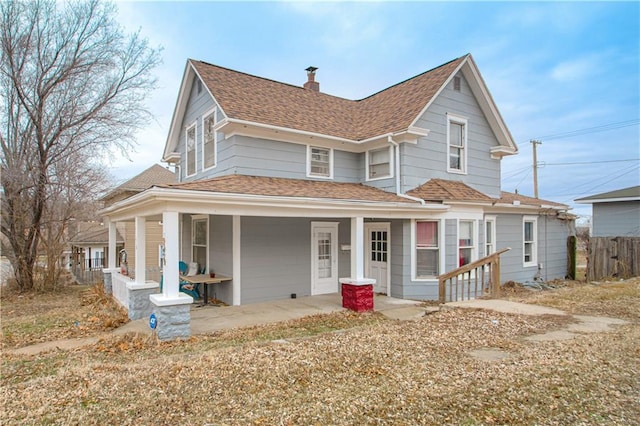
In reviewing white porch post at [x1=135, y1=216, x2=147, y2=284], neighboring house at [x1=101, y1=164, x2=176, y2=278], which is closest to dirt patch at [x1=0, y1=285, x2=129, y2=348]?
white porch post at [x1=135, y1=216, x2=147, y2=284]

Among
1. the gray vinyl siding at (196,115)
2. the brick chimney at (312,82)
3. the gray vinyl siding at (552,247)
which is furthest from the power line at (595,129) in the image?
the gray vinyl siding at (196,115)

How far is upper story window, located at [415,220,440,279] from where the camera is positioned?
1107 cm

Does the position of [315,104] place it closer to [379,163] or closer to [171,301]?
[379,163]

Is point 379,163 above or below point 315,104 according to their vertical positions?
below

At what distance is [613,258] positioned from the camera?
15211mm

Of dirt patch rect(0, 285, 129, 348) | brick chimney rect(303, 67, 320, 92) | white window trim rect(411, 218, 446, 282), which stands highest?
brick chimney rect(303, 67, 320, 92)

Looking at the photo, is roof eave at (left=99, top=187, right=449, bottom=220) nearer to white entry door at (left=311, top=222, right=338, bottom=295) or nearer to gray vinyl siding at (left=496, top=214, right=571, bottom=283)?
white entry door at (left=311, top=222, right=338, bottom=295)

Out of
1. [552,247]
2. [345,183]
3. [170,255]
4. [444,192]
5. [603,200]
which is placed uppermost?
[345,183]

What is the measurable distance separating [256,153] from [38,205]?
9.50 m

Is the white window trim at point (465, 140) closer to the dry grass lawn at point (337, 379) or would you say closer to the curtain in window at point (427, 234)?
the curtain in window at point (427, 234)

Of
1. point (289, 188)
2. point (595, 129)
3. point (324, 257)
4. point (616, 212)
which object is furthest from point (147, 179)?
point (595, 129)

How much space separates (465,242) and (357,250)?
4194 millimetres

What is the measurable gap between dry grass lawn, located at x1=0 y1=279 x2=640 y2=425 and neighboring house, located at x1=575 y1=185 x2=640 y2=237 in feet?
56.4

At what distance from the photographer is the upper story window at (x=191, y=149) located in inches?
512
